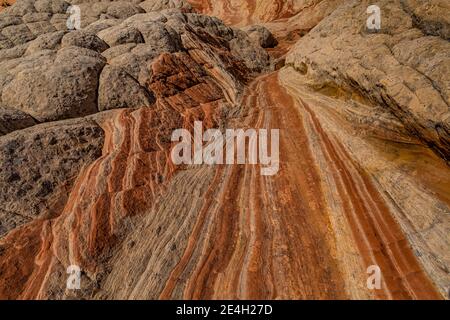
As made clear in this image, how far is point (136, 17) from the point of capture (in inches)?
655

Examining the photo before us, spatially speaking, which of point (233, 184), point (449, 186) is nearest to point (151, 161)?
point (233, 184)

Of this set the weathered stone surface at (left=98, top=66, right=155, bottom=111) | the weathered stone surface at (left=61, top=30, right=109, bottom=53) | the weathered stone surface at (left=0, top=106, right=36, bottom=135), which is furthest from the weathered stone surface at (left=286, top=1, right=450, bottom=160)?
the weathered stone surface at (left=0, top=106, right=36, bottom=135)

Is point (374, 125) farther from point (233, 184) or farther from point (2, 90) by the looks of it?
point (2, 90)

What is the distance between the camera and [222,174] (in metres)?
9.25

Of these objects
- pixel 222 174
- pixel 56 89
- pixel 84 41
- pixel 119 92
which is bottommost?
pixel 222 174

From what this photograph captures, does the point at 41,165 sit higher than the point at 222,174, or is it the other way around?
the point at 41,165

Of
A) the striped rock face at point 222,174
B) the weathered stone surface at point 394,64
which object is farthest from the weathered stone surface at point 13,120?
the weathered stone surface at point 394,64

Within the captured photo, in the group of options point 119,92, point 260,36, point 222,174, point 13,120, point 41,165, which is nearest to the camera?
point 41,165

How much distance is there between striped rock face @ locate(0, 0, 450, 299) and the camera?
637 centimetres

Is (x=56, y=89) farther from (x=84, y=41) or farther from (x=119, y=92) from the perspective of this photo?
(x=84, y=41)

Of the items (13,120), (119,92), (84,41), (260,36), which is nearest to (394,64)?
(119,92)

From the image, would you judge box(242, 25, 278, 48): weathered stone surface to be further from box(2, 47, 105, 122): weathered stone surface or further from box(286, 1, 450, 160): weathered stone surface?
box(2, 47, 105, 122): weathered stone surface

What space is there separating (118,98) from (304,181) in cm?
728

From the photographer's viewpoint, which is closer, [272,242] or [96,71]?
[272,242]
